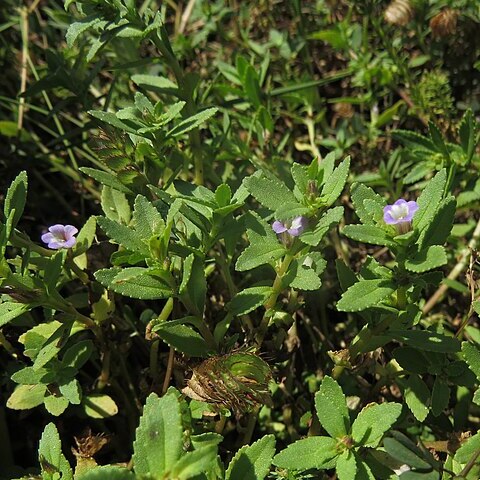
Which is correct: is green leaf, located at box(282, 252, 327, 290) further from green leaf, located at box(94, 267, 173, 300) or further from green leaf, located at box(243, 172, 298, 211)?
green leaf, located at box(94, 267, 173, 300)

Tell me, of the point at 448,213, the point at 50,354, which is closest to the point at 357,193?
the point at 448,213

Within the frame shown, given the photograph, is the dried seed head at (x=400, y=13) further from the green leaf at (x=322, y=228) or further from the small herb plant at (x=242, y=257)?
the green leaf at (x=322, y=228)

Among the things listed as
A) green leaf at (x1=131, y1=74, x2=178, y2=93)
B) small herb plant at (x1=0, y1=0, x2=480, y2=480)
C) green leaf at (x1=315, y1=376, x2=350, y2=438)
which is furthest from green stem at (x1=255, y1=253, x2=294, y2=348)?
green leaf at (x1=131, y1=74, x2=178, y2=93)

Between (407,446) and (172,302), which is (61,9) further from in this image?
(407,446)

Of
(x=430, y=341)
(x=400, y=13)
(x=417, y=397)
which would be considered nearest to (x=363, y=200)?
(x=430, y=341)

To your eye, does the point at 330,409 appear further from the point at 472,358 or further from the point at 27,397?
the point at 27,397

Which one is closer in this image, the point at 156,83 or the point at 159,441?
the point at 159,441
